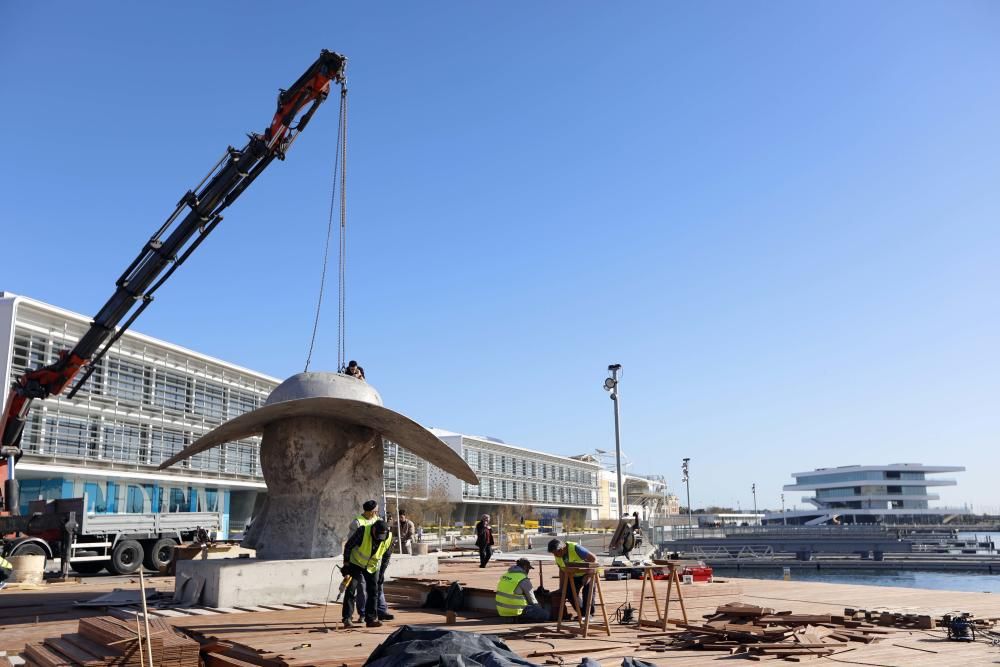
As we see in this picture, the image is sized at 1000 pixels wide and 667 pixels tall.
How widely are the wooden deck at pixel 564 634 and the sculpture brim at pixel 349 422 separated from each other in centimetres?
254

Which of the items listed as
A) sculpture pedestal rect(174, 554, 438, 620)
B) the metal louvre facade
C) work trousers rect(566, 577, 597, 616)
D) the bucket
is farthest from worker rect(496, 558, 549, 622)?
the metal louvre facade

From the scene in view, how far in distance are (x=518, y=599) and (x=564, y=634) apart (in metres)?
1.44

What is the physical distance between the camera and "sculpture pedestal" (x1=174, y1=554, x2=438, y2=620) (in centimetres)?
1194

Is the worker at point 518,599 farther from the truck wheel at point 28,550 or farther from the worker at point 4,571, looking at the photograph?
the truck wheel at point 28,550

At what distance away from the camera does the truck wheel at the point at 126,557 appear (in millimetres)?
22969

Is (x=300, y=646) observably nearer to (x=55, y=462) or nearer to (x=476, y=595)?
(x=476, y=595)

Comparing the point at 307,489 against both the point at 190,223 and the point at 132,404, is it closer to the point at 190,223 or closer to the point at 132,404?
the point at 190,223

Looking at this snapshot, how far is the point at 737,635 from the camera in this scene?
332 inches

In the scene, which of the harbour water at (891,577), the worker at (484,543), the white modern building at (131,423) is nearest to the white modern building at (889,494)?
the harbour water at (891,577)

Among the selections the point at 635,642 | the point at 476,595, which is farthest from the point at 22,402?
the point at 635,642

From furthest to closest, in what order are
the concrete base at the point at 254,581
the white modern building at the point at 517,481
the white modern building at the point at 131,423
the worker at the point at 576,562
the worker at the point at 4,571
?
the white modern building at the point at 517,481 < the white modern building at the point at 131,423 < the worker at the point at 4,571 < the concrete base at the point at 254,581 < the worker at the point at 576,562

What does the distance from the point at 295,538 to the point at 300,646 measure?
19.2ft

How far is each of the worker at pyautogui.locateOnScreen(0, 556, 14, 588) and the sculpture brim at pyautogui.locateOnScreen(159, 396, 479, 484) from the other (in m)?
5.99

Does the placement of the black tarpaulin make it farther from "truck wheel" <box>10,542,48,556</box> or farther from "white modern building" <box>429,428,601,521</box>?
"white modern building" <box>429,428,601,521</box>
